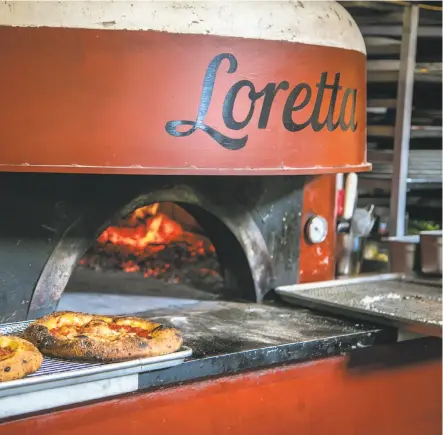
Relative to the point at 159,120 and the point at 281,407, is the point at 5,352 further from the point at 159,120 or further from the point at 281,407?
the point at 281,407

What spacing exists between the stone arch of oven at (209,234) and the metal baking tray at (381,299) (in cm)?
15

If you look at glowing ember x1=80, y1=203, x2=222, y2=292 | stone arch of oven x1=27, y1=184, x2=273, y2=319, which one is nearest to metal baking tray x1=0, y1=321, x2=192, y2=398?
stone arch of oven x1=27, y1=184, x2=273, y2=319

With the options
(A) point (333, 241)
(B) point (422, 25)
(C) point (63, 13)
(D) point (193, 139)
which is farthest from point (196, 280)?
(B) point (422, 25)

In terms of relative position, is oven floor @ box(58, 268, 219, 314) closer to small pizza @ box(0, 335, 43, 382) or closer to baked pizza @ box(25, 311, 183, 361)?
baked pizza @ box(25, 311, 183, 361)

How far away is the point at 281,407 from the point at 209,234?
1089 mm

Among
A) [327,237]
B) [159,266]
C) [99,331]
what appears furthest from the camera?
[159,266]

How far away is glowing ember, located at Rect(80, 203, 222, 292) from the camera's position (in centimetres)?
424

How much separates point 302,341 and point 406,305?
2.34ft

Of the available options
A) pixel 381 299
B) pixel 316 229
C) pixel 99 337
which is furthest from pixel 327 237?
pixel 99 337

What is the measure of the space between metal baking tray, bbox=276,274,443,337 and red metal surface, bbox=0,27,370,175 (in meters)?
0.75

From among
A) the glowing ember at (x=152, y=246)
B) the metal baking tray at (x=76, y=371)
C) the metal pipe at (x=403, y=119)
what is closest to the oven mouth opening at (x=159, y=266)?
the glowing ember at (x=152, y=246)

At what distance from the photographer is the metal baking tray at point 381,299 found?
9.50ft

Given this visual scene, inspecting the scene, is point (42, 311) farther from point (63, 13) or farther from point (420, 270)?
point (420, 270)

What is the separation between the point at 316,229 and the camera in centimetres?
352
